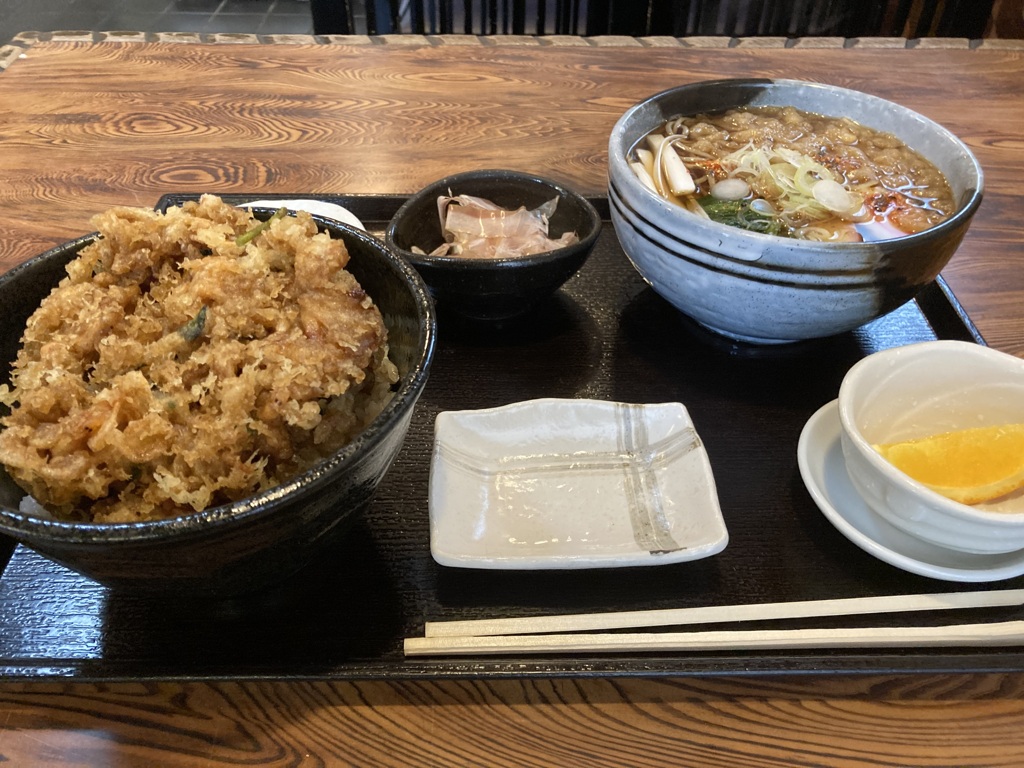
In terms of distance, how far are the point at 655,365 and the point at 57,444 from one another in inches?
41.3

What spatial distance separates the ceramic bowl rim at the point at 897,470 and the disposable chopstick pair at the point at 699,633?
148 mm

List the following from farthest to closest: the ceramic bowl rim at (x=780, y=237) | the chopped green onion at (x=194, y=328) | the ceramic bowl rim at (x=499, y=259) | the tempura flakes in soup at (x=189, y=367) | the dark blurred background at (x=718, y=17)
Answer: the dark blurred background at (x=718, y=17)
the ceramic bowl rim at (x=499, y=259)
the ceramic bowl rim at (x=780, y=237)
the chopped green onion at (x=194, y=328)
the tempura flakes in soup at (x=189, y=367)

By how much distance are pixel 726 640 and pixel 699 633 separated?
0.04m

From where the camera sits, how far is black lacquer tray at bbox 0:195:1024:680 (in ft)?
3.09

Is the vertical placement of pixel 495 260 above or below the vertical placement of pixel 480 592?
above

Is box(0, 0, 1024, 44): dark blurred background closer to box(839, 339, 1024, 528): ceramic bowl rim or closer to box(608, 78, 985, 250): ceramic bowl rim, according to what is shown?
box(608, 78, 985, 250): ceramic bowl rim

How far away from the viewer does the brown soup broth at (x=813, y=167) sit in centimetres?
145

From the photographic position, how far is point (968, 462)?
1.06 m

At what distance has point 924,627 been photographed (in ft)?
3.27

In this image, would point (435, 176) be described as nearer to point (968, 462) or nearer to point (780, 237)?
point (780, 237)

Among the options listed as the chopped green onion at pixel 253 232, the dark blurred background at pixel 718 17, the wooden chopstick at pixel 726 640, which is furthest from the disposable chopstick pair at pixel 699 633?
the dark blurred background at pixel 718 17

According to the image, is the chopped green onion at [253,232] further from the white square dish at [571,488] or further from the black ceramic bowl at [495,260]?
the white square dish at [571,488]

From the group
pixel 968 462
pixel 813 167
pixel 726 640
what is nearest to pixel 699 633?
pixel 726 640

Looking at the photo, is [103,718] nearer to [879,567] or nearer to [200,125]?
[879,567]
